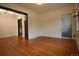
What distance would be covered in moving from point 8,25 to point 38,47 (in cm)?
69

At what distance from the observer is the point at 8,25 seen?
2.17m

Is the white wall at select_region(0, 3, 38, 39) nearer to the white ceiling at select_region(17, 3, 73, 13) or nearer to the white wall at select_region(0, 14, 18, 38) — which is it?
the white ceiling at select_region(17, 3, 73, 13)

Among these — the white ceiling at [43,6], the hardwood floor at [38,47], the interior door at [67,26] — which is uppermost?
the white ceiling at [43,6]

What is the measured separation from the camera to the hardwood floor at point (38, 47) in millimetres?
2004

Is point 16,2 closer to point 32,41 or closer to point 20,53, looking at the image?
point 32,41

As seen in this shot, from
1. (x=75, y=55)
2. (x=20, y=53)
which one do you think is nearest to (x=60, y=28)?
(x=75, y=55)

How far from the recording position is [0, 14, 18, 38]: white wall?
2064 mm

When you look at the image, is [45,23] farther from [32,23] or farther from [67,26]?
[67,26]

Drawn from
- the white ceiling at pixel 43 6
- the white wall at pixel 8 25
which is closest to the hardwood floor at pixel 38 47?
the white wall at pixel 8 25

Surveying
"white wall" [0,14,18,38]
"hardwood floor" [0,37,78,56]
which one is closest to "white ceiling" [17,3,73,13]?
"white wall" [0,14,18,38]

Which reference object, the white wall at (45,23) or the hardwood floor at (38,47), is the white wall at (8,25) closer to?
the hardwood floor at (38,47)

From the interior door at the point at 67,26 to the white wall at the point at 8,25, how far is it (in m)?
0.87

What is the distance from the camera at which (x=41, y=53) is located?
203cm

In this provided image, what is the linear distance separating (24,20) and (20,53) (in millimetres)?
615
